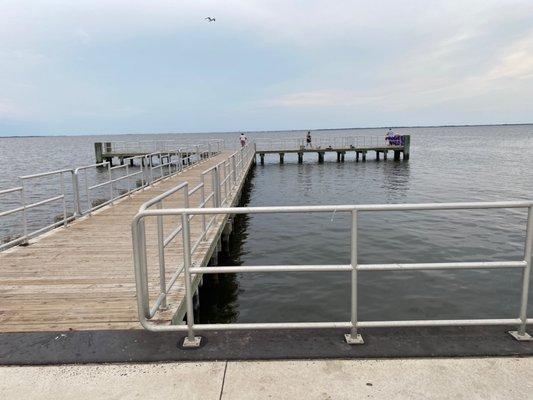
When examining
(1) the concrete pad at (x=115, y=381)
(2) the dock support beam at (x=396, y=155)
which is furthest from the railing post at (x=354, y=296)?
(2) the dock support beam at (x=396, y=155)

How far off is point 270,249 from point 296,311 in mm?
4101

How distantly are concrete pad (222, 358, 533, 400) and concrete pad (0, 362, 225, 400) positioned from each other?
199 millimetres

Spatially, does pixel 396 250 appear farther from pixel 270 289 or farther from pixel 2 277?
pixel 2 277

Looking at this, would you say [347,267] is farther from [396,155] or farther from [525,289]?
[396,155]

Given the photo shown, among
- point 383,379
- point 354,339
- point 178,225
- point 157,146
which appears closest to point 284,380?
point 383,379

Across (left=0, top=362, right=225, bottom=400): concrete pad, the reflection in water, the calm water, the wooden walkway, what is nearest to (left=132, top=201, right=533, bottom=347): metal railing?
(left=0, top=362, right=225, bottom=400): concrete pad

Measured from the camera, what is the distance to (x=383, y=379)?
304cm

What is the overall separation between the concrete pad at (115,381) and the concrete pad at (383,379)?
20cm

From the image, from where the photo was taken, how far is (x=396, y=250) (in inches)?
445

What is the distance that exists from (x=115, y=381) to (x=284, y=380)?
1.21 meters

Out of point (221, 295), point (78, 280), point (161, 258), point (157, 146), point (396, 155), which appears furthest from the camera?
point (157, 146)

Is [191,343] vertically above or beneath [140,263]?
beneath

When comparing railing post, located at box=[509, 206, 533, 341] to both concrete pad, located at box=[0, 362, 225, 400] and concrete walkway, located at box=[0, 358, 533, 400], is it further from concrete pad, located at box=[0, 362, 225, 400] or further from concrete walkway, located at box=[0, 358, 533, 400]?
concrete pad, located at box=[0, 362, 225, 400]

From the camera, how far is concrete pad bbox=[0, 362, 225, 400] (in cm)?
294
